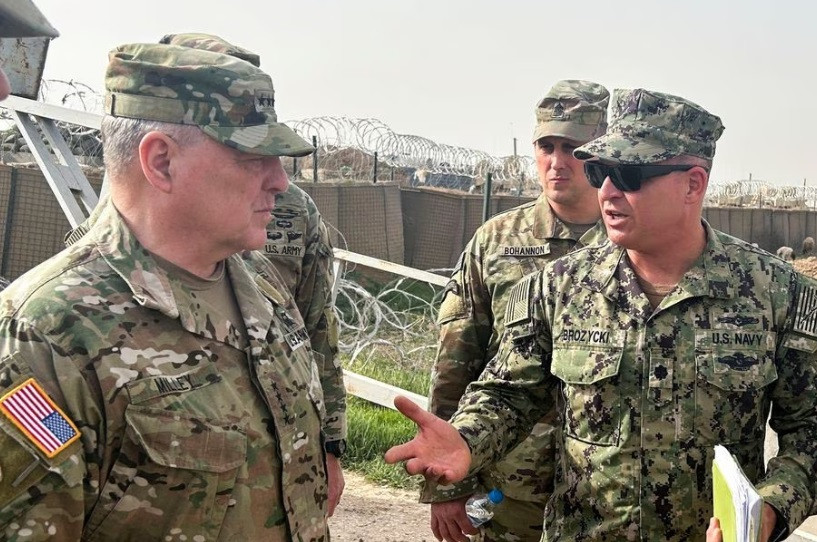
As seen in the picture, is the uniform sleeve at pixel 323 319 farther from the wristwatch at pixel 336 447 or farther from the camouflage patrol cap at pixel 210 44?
the camouflage patrol cap at pixel 210 44

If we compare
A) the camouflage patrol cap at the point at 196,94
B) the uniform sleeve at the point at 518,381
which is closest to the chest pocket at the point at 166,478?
the camouflage patrol cap at the point at 196,94

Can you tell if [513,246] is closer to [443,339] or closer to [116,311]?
[443,339]

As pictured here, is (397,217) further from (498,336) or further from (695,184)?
(695,184)

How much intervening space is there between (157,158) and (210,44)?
2.04 ft

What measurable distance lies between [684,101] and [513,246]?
1.03 meters

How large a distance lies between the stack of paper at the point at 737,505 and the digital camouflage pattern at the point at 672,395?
1.54 ft

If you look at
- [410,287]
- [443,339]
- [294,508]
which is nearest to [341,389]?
[443,339]

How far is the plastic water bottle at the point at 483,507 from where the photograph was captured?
10.8ft

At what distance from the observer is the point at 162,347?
5.95 ft

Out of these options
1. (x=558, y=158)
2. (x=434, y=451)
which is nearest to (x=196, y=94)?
(x=434, y=451)

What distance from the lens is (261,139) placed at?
6.30 ft

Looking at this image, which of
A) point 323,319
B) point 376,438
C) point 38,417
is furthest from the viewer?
point 376,438

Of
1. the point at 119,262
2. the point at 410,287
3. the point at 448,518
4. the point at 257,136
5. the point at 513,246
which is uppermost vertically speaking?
the point at 257,136

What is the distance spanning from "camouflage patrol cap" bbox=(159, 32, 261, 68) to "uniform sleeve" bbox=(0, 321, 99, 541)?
94 cm
